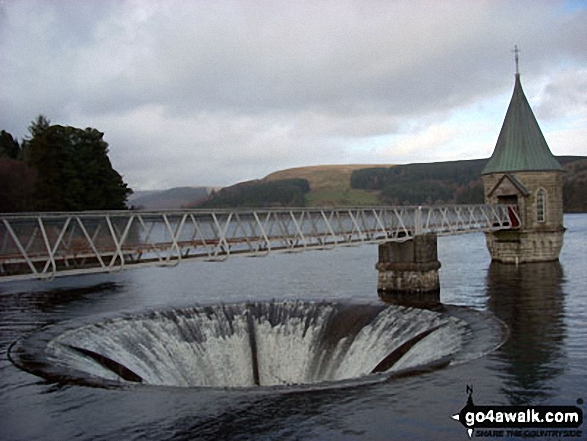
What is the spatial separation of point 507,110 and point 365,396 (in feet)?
153

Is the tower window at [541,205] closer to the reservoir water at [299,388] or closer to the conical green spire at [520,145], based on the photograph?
the conical green spire at [520,145]

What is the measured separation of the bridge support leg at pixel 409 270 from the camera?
3856 cm

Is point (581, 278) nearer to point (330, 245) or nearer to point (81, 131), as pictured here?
point (330, 245)

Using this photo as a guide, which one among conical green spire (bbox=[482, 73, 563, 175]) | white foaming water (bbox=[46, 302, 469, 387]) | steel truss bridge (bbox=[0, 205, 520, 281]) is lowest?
white foaming water (bbox=[46, 302, 469, 387])

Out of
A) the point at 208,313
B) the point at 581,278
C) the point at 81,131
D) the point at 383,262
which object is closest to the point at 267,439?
the point at 208,313

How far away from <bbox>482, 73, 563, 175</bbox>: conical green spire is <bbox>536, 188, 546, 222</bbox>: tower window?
2171mm

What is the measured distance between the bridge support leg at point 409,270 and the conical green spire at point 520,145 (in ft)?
60.0

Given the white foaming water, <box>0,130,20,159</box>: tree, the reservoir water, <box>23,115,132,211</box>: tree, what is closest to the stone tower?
the reservoir water

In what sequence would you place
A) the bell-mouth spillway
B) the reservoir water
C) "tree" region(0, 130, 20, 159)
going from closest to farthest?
the reservoir water
the bell-mouth spillway
"tree" region(0, 130, 20, 159)

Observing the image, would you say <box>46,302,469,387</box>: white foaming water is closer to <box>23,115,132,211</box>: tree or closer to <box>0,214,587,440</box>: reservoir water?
<box>0,214,587,440</box>: reservoir water

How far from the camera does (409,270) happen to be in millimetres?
39156

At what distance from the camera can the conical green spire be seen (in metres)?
53.6

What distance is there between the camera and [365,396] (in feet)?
57.6

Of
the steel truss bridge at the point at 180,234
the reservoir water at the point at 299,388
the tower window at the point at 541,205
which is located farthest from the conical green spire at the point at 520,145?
the reservoir water at the point at 299,388
